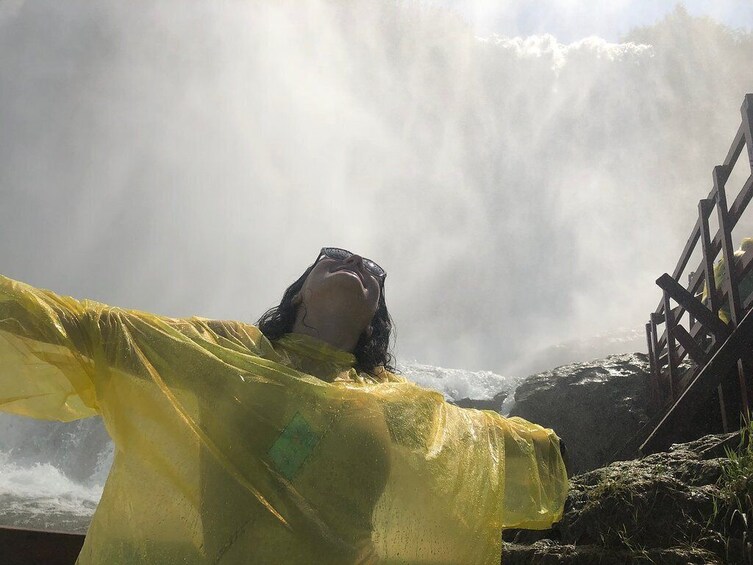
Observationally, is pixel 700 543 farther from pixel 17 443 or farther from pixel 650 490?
pixel 17 443

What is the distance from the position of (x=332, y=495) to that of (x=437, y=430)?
0.49 metres

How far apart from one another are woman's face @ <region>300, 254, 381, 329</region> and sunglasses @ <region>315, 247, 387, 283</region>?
8 centimetres

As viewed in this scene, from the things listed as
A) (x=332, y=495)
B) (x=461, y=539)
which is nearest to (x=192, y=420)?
(x=332, y=495)

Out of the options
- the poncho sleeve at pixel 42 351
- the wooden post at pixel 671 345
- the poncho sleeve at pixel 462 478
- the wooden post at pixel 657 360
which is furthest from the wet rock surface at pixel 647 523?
the wooden post at pixel 657 360

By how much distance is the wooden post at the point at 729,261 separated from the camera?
4397mm

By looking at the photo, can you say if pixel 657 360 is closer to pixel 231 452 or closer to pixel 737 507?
pixel 737 507

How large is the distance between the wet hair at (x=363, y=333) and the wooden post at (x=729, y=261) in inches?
129

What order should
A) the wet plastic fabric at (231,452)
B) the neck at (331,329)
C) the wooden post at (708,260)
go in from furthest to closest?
the wooden post at (708,260), the neck at (331,329), the wet plastic fabric at (231,452)

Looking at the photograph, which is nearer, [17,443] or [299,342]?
[299,342]

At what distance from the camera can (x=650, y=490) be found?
268 centimetres

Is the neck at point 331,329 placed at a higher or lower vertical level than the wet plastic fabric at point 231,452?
higher

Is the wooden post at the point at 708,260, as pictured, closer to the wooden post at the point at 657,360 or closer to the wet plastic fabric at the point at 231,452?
the wooden post at the point at 657,360

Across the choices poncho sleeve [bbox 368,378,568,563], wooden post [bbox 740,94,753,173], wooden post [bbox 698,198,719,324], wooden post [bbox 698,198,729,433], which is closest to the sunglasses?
poncho sleeve [bbox 368,378,568,563]

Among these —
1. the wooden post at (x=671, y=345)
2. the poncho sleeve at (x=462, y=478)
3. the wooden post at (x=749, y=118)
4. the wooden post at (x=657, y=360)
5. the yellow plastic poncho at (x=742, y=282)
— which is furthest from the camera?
the wooden post at (x=657, y=360)
